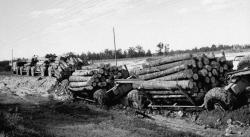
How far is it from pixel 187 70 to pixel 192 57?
709 mm

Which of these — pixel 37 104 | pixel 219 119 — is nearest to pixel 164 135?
pixel 219 119

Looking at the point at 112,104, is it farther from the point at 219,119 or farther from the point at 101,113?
the point at 219,119

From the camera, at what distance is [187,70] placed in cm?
1274

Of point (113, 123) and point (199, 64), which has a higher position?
point (199, 64)

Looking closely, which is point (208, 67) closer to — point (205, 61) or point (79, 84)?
point (205, 61)

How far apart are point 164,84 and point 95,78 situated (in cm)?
527

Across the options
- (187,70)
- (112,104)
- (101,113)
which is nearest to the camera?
(187,70)

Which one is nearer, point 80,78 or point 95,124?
point 95,124

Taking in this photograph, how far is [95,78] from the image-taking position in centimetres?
1761

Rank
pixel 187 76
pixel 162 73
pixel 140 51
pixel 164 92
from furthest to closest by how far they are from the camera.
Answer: pixel 140 51, pixel 162 73, pixel 164 92, pixel 187 76

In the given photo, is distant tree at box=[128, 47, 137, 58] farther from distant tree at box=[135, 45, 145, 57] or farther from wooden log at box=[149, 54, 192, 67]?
wooden log at box=[149, 54, 192, 67]

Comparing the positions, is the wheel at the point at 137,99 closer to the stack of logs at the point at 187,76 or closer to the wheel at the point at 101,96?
the stack of logs at the point at 187,76

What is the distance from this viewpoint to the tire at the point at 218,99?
11.3 meters

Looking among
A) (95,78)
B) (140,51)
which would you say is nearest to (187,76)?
(95,78)
